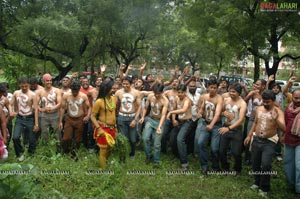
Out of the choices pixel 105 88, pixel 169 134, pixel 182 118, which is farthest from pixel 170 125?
pixel 105 88

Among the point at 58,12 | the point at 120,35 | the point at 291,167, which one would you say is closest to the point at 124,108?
the point at 291,167

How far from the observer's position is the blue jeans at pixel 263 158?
4945 mm

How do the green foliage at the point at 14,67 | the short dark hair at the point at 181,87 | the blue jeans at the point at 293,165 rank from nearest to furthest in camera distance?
the blue jeans at the point at 293,165
the short dark hair at the point at 181,87
the green foliage at the point at 14,67

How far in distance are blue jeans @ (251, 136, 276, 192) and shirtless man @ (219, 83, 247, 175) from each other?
48 centimetres

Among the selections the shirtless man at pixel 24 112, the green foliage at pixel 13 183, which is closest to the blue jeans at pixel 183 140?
the shirtless man at pixel 24 112

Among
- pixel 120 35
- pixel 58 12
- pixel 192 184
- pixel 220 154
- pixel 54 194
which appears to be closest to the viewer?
pixel 54 194

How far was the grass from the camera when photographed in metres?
4.81

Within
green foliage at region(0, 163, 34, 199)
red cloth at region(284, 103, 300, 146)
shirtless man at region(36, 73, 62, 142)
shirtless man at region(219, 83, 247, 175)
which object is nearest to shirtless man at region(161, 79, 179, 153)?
shirtless man at region(219, 83, 247, 175)

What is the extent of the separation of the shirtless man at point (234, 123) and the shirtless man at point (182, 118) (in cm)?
72

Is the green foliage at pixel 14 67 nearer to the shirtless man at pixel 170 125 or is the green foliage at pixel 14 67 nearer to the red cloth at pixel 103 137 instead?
the shirtless man at pixel 170 125

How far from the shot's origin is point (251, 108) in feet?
21.8

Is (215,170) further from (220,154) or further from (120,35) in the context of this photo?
(120,35)

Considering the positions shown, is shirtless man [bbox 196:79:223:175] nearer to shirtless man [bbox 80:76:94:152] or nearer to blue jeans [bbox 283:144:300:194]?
blue jeans [bbox 283:144:300:194]

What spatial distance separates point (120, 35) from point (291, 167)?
53.1 ft
